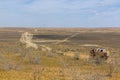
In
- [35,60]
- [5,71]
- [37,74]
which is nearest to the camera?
[37,74]

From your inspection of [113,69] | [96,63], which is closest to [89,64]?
[96,63]

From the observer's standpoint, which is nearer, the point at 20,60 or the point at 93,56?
the point at 20,60

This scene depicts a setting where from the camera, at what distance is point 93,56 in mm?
32594

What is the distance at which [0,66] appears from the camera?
2442cm

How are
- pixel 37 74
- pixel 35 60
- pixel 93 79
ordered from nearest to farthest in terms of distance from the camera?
pixel 93 79 < pixel 37 74 < pixel 35 60

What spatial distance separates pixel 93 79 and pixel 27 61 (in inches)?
516

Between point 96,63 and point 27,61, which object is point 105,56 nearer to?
point 96,63

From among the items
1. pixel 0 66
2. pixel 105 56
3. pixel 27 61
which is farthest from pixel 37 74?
pixel 105 56

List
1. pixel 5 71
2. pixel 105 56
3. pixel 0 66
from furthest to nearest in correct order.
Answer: pixel 105 56 < pixel 0 66 < pixel 5 71

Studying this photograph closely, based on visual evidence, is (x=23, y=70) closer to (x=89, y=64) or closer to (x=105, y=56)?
(x=89, y=64)

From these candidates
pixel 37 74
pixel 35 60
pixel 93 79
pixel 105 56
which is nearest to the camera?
pixel 93 79

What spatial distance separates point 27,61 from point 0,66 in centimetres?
563

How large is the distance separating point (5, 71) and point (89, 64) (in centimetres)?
916

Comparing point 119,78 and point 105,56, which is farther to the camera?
point 105,56
